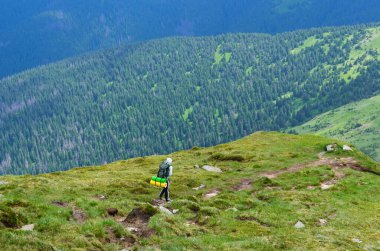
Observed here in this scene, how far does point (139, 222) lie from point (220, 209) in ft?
35.5

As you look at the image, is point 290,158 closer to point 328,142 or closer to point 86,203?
point 328,142

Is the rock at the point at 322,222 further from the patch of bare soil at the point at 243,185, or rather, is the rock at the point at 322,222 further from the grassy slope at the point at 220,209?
the patch of bare soil at the point at 243,185

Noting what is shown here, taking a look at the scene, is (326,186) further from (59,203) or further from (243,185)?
(59,203)

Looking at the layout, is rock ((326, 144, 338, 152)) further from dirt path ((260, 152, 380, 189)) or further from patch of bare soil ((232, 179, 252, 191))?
patch of bare soil ((232, 179, 252, 191))

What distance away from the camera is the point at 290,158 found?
7588cm

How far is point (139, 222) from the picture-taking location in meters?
36.3

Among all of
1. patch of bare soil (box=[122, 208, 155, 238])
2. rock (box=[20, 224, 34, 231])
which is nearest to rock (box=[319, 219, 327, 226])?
patch of bare soil (box=[122, 208, 155, 238])

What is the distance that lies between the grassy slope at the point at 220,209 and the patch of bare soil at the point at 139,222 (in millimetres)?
704

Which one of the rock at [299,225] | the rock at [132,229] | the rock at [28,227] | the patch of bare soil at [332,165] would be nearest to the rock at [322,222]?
the rock at [299,225]

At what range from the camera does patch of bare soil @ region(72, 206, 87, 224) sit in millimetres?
37031

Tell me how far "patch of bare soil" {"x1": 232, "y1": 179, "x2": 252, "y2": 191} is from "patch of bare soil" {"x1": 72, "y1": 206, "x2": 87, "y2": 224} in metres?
22.4

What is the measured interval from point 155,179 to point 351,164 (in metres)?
34.8

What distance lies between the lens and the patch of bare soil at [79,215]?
37031mm

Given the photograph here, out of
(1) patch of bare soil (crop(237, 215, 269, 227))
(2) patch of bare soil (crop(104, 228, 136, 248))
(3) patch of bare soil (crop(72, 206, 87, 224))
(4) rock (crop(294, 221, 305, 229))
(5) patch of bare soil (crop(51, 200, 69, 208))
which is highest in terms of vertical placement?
(5) patch of bare soil (crop(51, 200, 69, 208))
